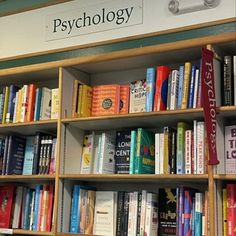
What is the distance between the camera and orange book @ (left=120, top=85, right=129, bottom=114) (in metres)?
2.81

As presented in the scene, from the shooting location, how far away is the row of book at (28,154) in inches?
117

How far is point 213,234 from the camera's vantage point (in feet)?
7.38

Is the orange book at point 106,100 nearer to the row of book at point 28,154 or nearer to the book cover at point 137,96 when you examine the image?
the book cover at point 137,96

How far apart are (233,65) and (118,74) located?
0.86 meters

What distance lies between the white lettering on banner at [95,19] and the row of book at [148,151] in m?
0.76

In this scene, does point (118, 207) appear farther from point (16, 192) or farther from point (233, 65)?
point (233, 65)

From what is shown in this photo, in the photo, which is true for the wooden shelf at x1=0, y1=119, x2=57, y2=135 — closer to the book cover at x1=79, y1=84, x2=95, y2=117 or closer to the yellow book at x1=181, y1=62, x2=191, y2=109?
the book cover at x1=79, y1=84, x2=95, y2=117

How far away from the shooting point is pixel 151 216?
256cm

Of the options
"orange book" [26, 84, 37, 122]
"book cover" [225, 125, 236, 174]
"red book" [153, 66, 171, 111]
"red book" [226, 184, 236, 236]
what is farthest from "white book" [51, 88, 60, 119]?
"red book" [226, 184, 236, 236]

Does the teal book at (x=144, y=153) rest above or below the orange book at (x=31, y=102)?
below

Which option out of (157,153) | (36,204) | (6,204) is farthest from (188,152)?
(6,204)

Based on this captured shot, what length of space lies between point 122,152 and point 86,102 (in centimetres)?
41

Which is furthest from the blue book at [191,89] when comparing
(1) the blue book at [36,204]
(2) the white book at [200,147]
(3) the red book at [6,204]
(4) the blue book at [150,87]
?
(3) the red book at [6,204]

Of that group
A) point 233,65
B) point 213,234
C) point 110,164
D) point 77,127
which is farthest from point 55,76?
point 213,234
